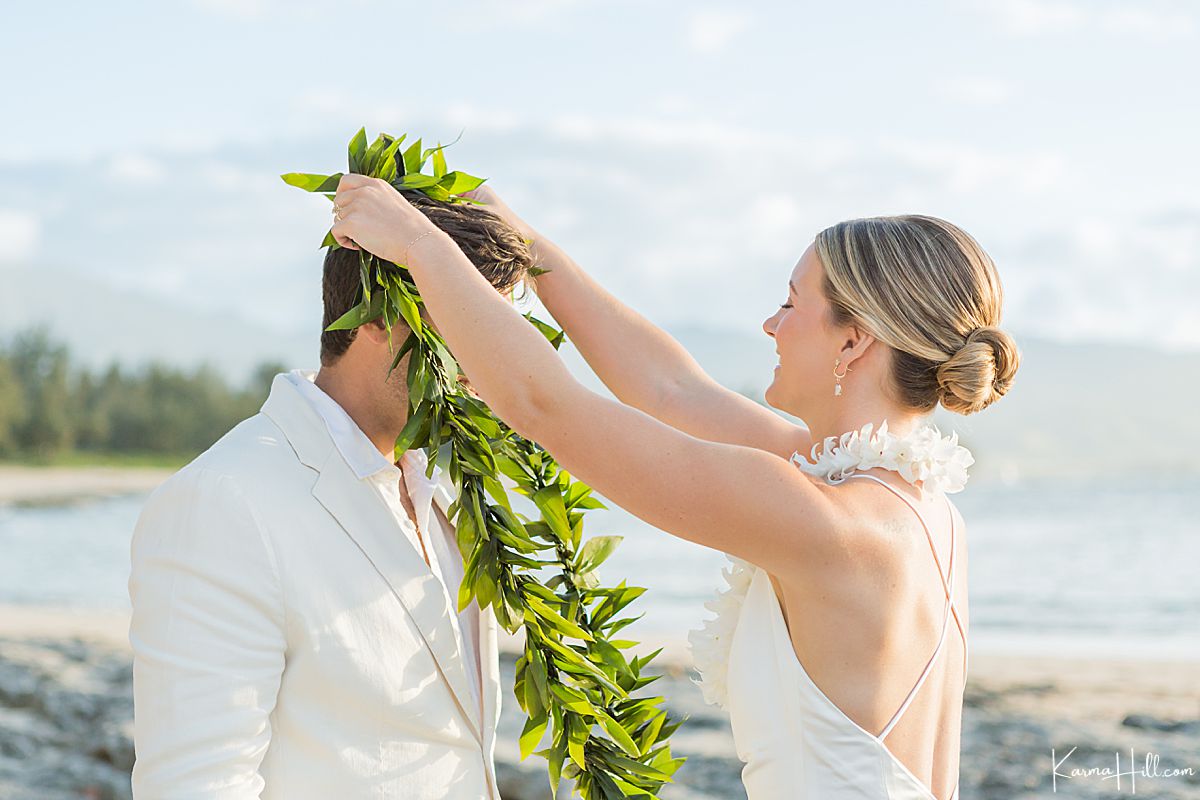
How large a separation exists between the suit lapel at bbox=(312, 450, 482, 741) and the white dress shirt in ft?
0.12

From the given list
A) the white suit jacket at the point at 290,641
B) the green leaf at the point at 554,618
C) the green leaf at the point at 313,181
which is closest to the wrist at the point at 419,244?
the green leaf at the point at 313,181

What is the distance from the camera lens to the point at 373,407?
313 cm

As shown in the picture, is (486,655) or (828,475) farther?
(486,655)

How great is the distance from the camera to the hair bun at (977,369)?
2799 mm

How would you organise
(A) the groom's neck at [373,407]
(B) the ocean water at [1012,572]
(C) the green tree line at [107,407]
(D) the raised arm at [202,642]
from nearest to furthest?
(D) the raised arm at [202,642] < (A) the groom's neck at [373,407] < (B) the ocean water at [1012,572] < (C) the green tree line at [107,407]

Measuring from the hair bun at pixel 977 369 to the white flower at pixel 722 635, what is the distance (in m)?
0.66

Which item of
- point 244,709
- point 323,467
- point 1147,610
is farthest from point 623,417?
point 1147,610

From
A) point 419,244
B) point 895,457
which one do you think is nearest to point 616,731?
point 895,457

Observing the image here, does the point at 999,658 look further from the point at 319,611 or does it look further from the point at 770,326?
the point at 319,611

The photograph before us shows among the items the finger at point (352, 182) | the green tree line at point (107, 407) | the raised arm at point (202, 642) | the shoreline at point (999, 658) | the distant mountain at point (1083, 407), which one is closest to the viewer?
the raised arm at point (202, 642)

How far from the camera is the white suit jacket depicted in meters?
2.43

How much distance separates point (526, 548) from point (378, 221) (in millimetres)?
873

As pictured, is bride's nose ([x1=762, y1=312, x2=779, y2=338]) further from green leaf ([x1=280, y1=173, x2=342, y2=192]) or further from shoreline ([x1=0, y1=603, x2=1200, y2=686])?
shoreline ([x1=0, y1=603, x2=1200, y2=686])

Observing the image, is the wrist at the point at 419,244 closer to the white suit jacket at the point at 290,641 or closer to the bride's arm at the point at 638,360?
the white suit jacket at the point at 290,641
